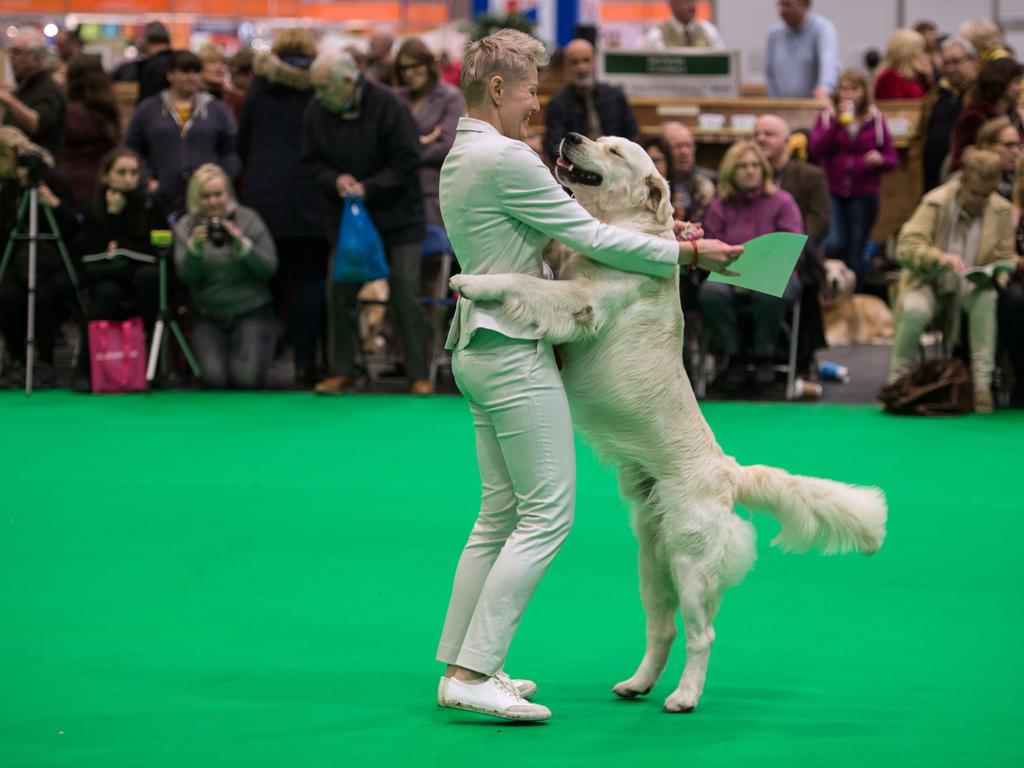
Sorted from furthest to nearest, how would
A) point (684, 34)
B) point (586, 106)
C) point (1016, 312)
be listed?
point (684, 34)
point (586, 106)
point (1016, 312)

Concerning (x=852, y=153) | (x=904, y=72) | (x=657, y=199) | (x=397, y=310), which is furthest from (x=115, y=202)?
(x=904, y=72)

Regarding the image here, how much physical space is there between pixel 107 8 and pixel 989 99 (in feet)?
45.3

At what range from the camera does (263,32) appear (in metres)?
20.2

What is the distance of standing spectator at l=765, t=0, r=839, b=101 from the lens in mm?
12086

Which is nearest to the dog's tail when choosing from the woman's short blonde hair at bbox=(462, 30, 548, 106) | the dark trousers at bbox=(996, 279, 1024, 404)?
the woman's short blonde hair at bbox=(462, 30, 548, 106)

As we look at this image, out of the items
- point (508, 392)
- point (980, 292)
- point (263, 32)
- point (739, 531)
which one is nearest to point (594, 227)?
point (508, 392)

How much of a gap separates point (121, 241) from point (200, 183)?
787 millimetres

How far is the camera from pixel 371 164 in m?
9.09

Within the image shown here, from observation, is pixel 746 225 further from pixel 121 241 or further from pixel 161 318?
pixel 121 241

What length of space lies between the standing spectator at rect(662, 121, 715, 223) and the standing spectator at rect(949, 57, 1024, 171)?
1926 millimetres

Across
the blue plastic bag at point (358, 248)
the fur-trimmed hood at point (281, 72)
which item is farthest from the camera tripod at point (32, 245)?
the blue plastic bag at point (358, 248)

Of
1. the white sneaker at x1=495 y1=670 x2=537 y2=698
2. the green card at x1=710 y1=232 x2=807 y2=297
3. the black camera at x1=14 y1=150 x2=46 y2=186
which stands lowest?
the white sneaker at x1=495 y1=670 x2=537 y2=698

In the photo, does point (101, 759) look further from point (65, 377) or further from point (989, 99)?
point (989, 99)

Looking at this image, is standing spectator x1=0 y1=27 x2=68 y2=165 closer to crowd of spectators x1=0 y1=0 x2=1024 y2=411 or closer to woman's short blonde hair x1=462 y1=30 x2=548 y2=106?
crowd of spectators x1=0 y1=0 x2=1024 y2=411
